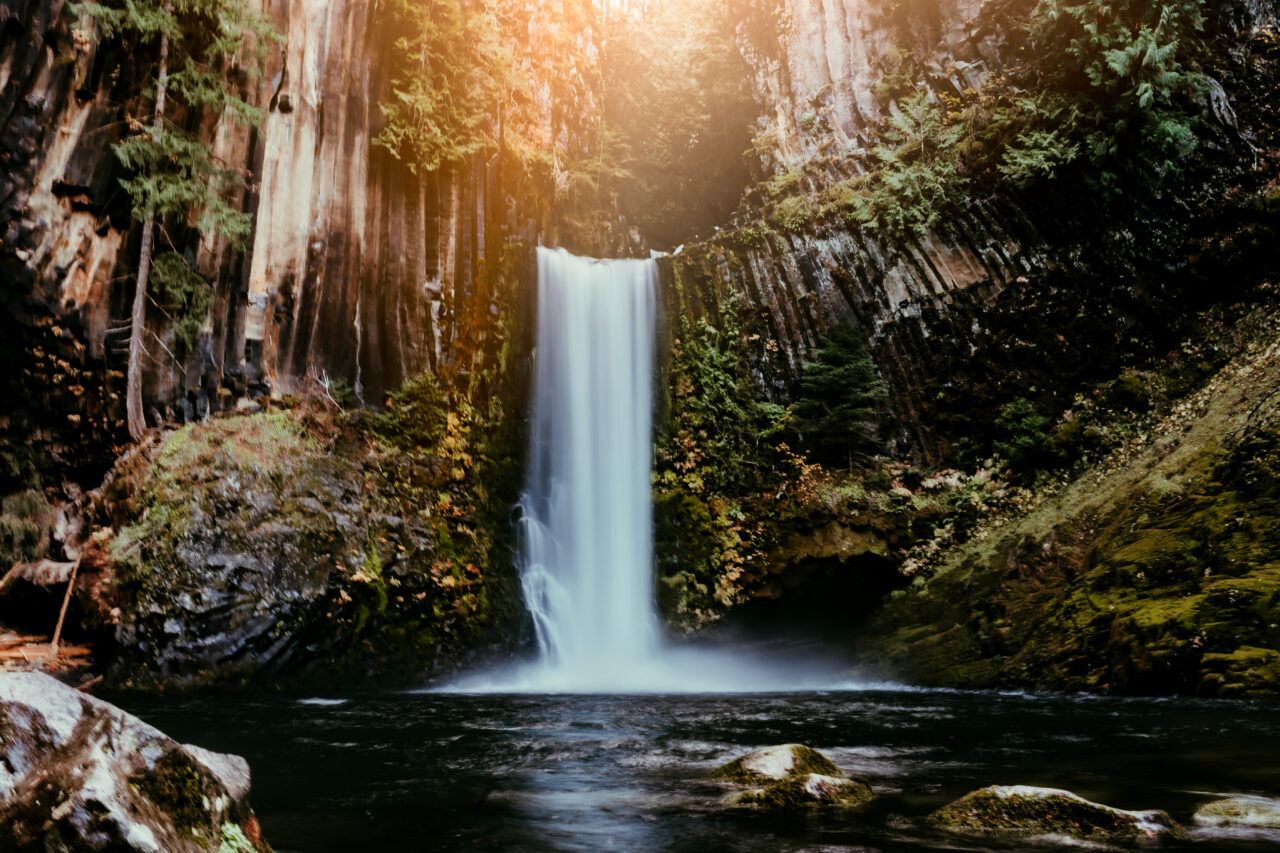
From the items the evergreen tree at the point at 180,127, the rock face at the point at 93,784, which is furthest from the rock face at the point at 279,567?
the rock face at the point at 93,784

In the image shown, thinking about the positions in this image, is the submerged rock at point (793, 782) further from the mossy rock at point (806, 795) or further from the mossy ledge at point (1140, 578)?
the mossy ledge at point (1140, 578)

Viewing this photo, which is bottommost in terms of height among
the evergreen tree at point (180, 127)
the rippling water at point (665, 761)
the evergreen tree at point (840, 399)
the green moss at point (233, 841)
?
the rippling water at point (665, 761)

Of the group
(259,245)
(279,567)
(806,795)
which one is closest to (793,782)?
(806,795)

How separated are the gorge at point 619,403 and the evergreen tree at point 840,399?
9 cm

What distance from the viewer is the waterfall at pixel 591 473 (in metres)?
14.0

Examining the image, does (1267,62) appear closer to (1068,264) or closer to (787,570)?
(1068,264)

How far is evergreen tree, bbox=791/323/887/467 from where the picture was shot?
48.5 ft

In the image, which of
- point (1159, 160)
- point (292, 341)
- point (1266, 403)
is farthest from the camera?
point (1159, 160)

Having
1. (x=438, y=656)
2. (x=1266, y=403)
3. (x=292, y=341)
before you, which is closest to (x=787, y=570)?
(x=438, y=656)

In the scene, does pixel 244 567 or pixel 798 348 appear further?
pixel 798 348

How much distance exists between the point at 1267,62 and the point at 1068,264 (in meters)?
5.95

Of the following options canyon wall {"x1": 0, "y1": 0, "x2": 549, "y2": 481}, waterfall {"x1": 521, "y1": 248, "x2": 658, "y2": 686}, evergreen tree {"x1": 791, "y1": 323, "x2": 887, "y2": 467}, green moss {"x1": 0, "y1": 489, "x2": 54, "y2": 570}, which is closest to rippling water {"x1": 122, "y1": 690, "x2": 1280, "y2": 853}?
green moss {"x1": 0, "y1": 489, "x2": 54, "y2": 570}

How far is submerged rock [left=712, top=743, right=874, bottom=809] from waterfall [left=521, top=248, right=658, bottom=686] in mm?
8527

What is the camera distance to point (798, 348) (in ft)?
53.3
